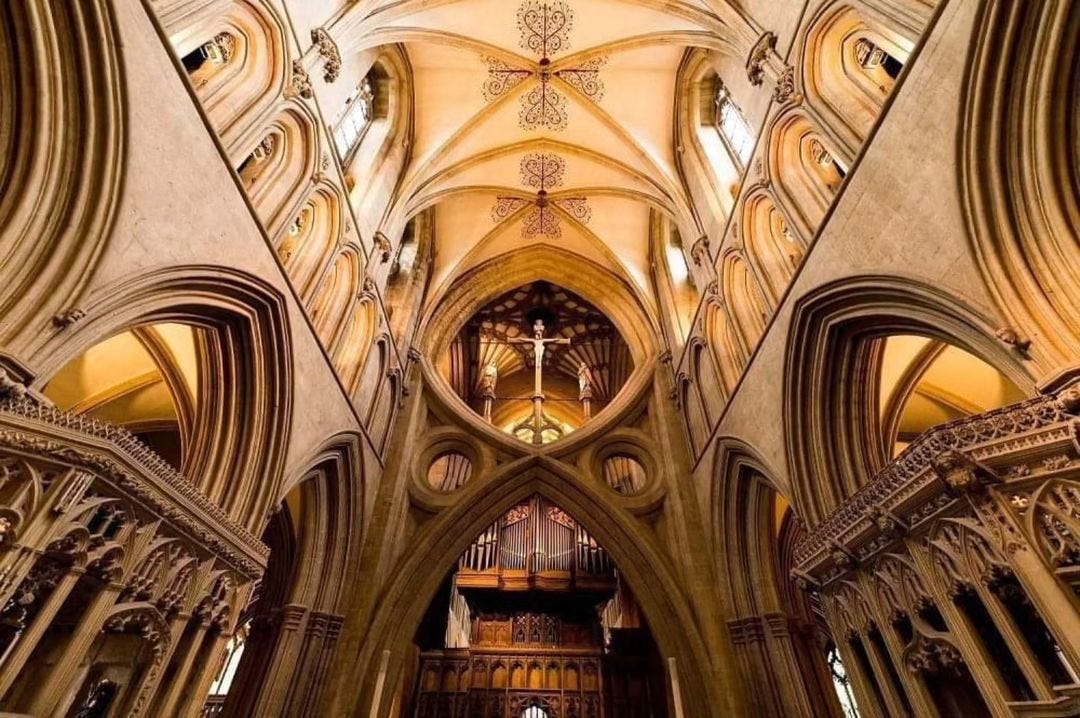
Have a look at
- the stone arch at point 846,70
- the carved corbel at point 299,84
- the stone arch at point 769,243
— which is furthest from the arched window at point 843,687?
the carved corbel at point 299,84

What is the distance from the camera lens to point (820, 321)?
582 centimetres

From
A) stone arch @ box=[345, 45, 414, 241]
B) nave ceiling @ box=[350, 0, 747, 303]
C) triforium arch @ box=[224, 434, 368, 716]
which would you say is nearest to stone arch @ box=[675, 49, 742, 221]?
nave ceiling @ box=[350, 0, 747, 303]

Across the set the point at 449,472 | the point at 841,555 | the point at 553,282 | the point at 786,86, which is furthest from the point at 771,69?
the point at 449,472

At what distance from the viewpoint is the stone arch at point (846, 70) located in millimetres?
5129

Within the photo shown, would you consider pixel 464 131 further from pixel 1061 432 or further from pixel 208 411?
pixel 1061 432

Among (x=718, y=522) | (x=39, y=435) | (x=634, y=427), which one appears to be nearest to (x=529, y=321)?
(x=634, y=427)

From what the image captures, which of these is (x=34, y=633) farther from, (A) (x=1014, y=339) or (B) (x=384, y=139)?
(B) (x=384, y=139)

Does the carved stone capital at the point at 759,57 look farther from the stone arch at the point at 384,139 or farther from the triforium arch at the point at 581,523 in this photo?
the triforium arch at the point at 581,523

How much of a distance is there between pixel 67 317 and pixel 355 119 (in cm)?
701

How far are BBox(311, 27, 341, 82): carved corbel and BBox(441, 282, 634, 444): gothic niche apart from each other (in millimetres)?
7908

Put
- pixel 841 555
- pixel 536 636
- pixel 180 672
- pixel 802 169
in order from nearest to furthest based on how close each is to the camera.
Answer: pixel 841 555
pixel 180 672
pixel 802 169
pixel 536 636

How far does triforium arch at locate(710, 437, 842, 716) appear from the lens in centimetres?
695

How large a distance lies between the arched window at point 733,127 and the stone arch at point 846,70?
163 centimetres

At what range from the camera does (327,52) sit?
22.6ft
